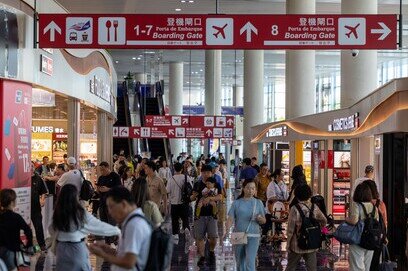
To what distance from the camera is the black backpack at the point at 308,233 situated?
29.5 feet

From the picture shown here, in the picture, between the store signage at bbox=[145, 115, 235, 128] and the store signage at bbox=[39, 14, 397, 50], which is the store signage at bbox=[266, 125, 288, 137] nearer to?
the store signage at bbox=[145, 115, 235, 128]

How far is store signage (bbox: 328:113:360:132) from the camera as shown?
48.2 ft

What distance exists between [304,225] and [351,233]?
0.53 metres

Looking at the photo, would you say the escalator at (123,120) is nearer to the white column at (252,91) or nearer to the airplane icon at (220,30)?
the white column at (252,91)

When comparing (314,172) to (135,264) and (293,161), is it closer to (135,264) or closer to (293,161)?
(293,161)

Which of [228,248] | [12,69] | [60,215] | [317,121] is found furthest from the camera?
[317,121]

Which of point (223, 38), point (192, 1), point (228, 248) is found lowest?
point (228, 248)

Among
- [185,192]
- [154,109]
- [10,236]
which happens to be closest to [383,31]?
[185,192]

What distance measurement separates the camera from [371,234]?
8891mm

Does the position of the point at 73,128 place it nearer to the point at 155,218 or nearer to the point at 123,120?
the point at 155,218

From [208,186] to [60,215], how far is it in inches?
212

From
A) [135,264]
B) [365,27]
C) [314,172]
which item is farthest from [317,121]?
[135,264]

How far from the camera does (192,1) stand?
2959 cm

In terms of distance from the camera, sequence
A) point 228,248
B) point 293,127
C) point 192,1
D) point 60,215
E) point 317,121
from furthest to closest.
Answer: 1. point 192,1
2. point 293,127
3. point 317,121
4. point 228,248
5. point 60,215
